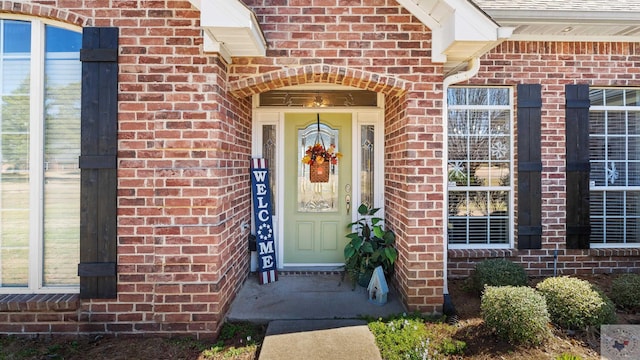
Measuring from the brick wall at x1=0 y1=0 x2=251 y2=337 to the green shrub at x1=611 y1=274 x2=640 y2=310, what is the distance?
4367mm

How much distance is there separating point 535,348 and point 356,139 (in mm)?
3072

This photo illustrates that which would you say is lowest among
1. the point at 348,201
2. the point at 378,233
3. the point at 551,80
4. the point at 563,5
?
the point at 378,233

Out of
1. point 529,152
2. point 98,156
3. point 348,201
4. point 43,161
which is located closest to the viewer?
point 98,156

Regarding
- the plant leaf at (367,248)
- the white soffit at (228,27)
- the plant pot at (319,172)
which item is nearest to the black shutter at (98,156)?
the white soffit at (228,27)

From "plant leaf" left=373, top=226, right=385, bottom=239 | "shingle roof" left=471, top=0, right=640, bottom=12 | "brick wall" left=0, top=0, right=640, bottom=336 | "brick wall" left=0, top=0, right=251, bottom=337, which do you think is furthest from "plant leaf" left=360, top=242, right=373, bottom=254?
"shingle roof" left=471, top=0, right=640, bottom=12

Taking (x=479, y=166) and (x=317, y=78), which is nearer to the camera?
(x=317, y=78)

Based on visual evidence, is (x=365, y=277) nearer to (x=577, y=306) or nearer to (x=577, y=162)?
(x=577, y=306)

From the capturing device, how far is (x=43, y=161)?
328 centimetres

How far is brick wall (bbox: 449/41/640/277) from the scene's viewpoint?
4.55m

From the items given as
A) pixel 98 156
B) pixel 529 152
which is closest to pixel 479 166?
pixel 529 152

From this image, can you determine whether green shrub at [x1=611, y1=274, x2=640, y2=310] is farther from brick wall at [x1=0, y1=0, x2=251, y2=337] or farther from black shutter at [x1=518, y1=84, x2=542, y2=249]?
brick wall at [x1=0, y1=0, x2=251, y2=337]

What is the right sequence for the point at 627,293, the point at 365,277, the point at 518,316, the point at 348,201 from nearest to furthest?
the point at 518,316, the point at 627,293, the point at 365,277, the point at 348,201

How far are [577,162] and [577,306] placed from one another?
2.25 m

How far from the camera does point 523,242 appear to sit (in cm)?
458
